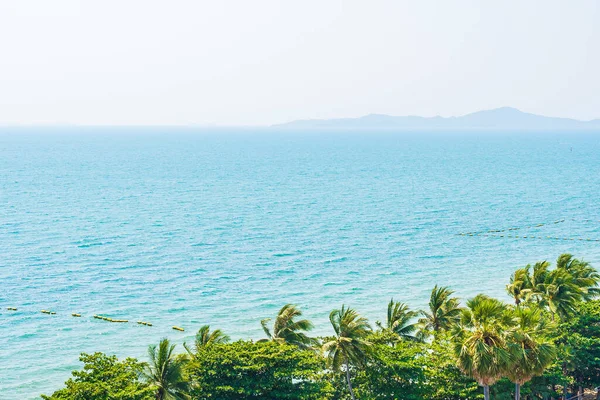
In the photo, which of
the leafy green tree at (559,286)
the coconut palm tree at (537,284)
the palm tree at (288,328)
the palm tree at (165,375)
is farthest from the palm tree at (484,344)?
the coconut palm tree at (537,284)

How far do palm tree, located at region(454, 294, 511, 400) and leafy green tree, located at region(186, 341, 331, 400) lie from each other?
10050 millimetres

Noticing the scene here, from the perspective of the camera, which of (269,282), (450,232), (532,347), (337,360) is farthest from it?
(450,232)

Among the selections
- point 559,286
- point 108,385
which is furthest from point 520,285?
point 108,385

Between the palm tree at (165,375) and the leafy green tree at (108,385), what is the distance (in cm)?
72

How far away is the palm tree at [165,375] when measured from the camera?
111ft

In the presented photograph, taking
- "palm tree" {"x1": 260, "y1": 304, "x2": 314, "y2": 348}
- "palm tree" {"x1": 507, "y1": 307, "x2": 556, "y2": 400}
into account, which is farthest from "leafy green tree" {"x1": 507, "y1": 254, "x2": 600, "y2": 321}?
"palm tree" {"x1": 260, "y1": 304, "x2": 314, "y2": 348}

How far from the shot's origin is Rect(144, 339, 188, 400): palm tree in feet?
111

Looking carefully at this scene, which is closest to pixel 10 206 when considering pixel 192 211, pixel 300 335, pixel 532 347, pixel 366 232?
pixel 192 211

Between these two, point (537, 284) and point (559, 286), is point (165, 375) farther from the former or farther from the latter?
point (537, 284)

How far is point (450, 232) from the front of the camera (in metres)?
104

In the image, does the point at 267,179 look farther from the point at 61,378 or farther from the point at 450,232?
the point at 61,378

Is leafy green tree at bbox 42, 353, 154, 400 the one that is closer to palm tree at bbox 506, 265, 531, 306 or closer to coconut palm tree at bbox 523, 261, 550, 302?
coconut palm tree at bbox 523, 261, 550, 302

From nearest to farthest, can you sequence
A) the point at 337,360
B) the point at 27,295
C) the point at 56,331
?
the point at 337,360, the point at 56,331, the point at 27,295

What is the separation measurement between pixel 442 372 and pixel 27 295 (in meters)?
48.8
